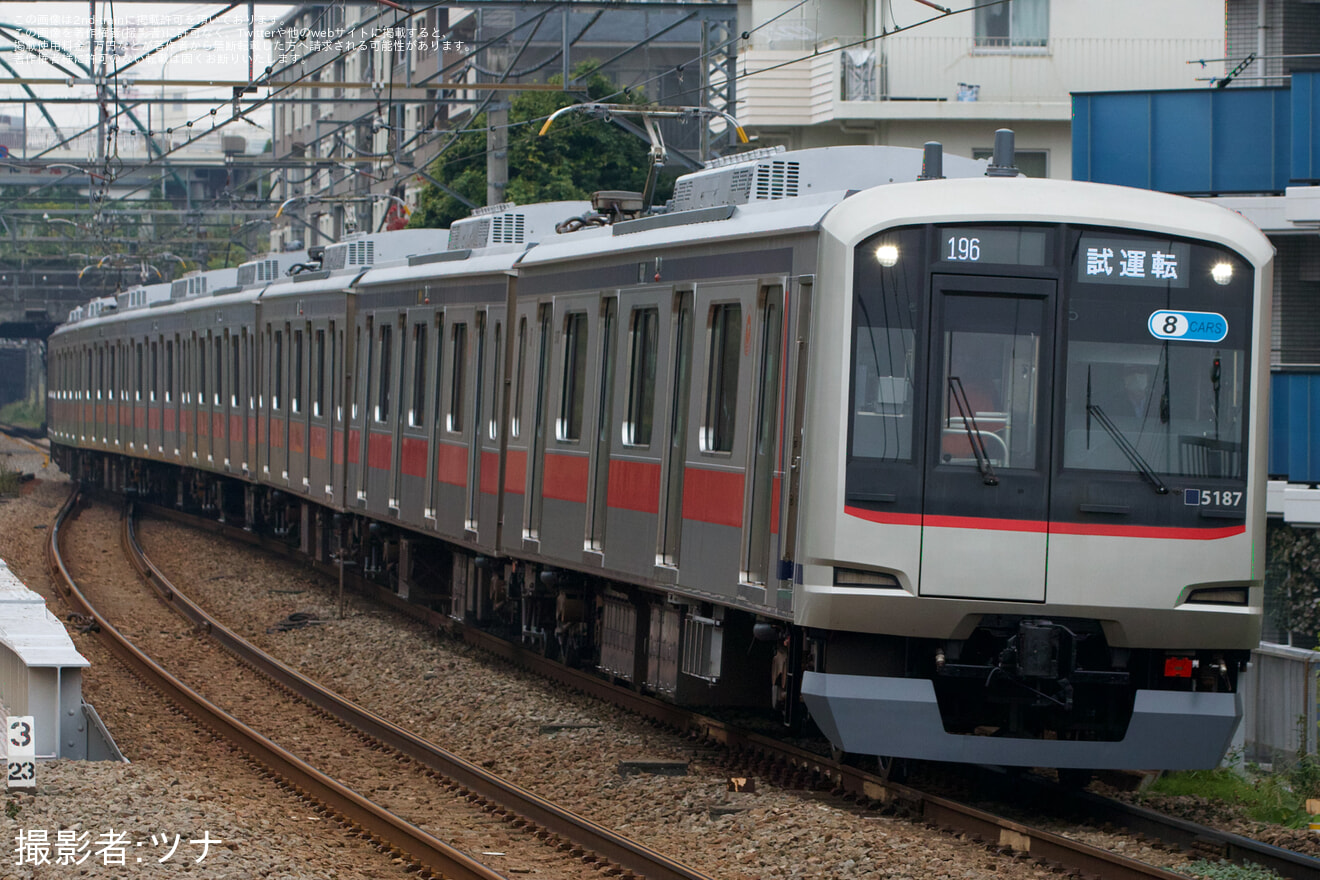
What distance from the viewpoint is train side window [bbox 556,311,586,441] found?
12258 mm

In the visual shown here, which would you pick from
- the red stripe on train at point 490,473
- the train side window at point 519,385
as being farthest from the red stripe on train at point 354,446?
the train side window at point 519,385

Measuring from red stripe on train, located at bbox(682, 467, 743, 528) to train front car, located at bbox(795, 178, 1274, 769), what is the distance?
3.68 feet

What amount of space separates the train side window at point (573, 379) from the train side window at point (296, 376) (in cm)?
869

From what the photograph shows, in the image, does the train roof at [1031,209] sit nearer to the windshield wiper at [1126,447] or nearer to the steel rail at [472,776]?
the windshield wiper at [1126,447]

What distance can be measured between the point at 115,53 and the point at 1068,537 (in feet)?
51.5

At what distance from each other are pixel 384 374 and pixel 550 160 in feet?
60.5

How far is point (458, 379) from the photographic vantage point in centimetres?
1499

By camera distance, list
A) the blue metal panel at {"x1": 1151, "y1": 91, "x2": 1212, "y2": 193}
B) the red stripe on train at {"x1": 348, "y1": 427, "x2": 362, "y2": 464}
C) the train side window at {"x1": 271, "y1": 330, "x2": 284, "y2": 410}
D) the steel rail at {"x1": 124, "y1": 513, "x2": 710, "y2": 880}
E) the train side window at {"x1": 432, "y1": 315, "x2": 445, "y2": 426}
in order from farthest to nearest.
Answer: the train side window at {"x1": 271, "y1": 330, "x2": 284, "y2": 410}, the red stripe on train at {"x1": 348, "y1": 427, "x2": 362, "y2": 464}, the blue metal panel at {"x1": 1151, "y1": 91, "x2": 1212, "y2": 193}, the train side window at {"x1": 432, "y1": 315, "x2": 445, "y2": 426}, the steel rail at {"x1": 124, "y1": 513, "x2": 710, "y2": 880}

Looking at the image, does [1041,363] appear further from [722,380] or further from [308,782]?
[308,782]

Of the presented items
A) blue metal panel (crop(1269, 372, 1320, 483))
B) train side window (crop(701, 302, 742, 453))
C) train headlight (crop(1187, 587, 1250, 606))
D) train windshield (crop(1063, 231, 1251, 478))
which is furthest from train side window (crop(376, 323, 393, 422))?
train headlight (crop(1187, 587, 1250, 606))

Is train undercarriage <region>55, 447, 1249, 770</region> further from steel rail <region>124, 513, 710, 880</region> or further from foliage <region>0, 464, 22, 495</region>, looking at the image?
foliage <region>0, 464, 22, 495</region>

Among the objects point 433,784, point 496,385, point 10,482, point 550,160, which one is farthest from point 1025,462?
point 10,482

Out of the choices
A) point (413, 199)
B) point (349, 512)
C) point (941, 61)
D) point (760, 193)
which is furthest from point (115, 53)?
point (413, 199)

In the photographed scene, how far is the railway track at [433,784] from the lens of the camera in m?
7.94
